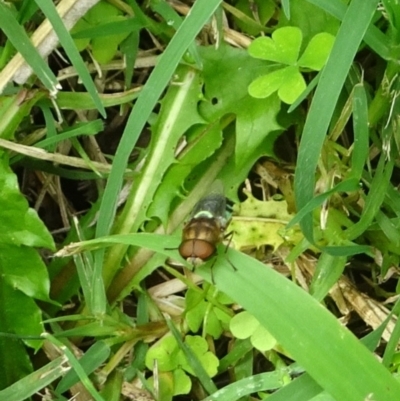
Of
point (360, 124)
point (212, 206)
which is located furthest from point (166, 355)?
point (360, 124)

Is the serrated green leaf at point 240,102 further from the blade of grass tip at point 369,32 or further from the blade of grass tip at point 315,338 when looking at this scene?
the blade of grass tip at point 315,338

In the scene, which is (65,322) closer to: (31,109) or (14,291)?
(14,291)

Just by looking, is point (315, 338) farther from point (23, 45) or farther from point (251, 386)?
point (23, 45)

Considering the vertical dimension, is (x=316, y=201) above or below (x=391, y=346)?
above

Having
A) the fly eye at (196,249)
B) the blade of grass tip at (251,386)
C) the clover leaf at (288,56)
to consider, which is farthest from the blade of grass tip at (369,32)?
the blade of grass tip at (251,386)

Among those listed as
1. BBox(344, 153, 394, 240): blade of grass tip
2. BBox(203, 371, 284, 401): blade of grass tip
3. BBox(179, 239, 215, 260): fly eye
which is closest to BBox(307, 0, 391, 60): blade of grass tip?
BBox(344, 153, 394, 240): blade of grass tip

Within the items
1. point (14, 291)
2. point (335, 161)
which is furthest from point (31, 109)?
point (335, 161)
